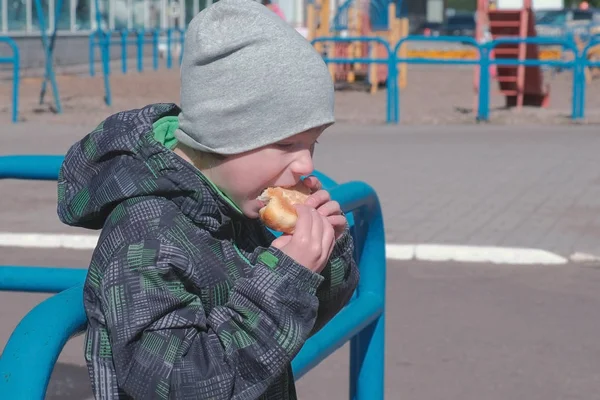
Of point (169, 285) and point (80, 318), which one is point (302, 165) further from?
point (80, 318)

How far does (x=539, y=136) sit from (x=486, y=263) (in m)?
6.84

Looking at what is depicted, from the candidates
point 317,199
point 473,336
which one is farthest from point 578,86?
point 317,199

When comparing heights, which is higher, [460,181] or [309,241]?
[309,241]

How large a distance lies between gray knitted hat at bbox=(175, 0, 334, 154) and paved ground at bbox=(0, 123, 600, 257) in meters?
5.04

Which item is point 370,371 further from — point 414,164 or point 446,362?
point 414,164

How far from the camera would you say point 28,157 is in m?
2.56

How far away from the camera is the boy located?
5.69ft

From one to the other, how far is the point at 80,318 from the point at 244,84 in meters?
0.52

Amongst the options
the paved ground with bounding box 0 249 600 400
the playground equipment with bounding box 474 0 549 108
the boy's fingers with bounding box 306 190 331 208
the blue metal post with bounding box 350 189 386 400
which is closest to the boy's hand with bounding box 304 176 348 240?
the boy's fingers with bounding box 306 190 331 208

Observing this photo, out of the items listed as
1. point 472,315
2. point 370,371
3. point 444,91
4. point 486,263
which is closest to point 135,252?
point 370,371

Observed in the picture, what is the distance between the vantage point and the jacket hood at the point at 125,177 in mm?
1887

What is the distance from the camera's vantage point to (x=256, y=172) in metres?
1.98

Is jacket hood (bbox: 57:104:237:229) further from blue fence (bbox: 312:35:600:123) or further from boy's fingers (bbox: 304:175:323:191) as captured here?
blue fence (bbox: 312:35:600:123)

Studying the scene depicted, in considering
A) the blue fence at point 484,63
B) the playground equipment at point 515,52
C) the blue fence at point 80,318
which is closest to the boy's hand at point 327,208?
the blue fence at point 80,318
